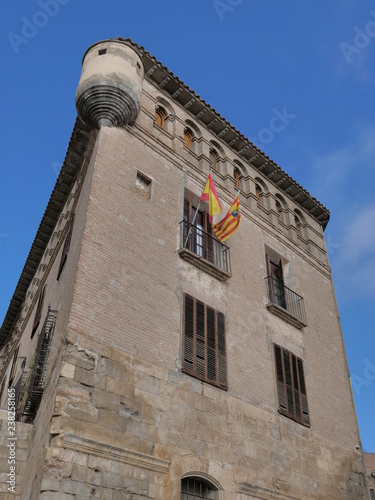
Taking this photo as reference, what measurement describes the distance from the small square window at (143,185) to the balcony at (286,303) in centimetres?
486

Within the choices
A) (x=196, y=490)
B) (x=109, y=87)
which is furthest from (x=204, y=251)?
(x=196, y=490)

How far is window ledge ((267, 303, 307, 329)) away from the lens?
15992mm

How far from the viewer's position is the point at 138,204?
14.0 meters

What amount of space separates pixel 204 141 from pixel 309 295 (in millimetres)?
6585

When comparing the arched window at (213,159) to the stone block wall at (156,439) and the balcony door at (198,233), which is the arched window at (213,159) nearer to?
the balcony door at (198,233)

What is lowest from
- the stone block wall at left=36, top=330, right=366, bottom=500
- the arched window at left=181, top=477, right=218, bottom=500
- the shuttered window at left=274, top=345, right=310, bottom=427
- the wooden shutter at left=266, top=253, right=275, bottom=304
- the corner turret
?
the arched window at left=181, top=477, right=218, bottom=500

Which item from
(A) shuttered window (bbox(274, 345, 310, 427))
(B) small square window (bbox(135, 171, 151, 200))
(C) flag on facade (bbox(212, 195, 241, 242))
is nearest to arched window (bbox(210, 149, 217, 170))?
(C) flag on facade (bbox(212, 195, 241, 242))

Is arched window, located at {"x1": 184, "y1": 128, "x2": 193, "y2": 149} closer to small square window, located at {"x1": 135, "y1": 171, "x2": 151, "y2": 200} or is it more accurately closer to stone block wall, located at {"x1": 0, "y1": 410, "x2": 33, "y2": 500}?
small square window, located at {"x1": 135, "y1": 171, "x2": 151, "y2": 200}

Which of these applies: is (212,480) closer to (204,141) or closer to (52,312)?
(52,312)

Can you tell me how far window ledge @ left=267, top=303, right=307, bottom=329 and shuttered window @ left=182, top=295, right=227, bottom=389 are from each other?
2.45 meters

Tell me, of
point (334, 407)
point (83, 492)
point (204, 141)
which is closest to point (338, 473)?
point (334, 407)

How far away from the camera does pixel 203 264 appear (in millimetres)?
14500

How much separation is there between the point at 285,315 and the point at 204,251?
331 cm

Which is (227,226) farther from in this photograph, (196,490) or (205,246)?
(196,490)
